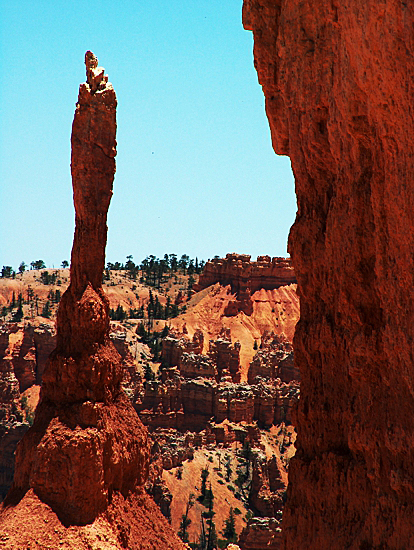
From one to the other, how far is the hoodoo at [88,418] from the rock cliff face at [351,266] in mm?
9293

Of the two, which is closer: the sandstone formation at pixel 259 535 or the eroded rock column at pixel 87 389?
the eroded rock column at pixel 87 389

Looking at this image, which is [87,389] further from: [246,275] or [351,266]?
[246,275]

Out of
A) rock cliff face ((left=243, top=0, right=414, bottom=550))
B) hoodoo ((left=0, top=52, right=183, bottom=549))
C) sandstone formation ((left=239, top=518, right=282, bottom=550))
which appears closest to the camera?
rock cliff face ((left=243, top=0, right=414, bottom=550))

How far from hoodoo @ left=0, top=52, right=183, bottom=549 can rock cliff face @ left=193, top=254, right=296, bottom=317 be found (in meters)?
66.8

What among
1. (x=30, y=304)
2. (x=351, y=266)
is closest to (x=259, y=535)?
(x=351, y=266)

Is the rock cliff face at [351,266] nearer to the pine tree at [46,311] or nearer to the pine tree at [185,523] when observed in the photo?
the pine tree at [185,523]

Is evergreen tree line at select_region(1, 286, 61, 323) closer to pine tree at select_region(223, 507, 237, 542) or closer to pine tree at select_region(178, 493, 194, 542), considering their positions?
pine tree at select_region(178, 493, 194, 542)

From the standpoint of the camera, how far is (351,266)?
28.2 feet

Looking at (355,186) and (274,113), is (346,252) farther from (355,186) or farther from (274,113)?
(274,113)

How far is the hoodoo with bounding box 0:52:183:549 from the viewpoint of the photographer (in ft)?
58.9

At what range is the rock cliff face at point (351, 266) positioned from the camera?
7.52 metres

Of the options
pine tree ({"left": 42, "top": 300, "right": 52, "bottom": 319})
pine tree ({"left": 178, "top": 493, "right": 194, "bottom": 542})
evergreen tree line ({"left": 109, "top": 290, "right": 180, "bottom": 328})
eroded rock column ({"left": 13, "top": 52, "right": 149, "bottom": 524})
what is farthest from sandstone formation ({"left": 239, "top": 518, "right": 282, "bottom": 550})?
evergreen tree line ({"left": 109, "top": 290, "right": 180, "bottom": 328})

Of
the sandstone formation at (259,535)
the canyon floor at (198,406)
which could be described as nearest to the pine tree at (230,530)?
the canyon floor at (198,406)

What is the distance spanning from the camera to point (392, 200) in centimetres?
767
